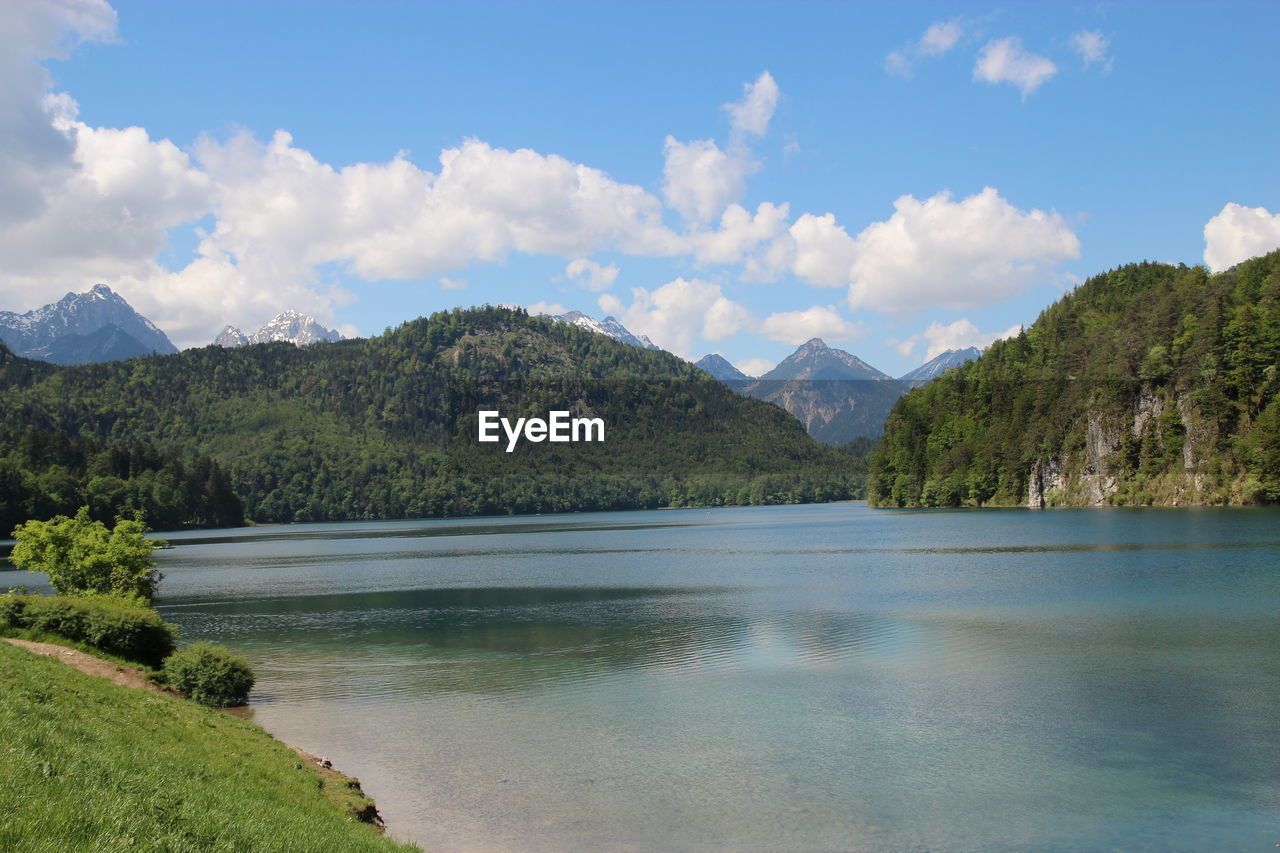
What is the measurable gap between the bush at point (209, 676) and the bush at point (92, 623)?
1.20 meters

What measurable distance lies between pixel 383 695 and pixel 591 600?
24.4 metres

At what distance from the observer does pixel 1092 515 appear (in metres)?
117

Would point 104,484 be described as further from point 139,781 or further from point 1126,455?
point 139,781

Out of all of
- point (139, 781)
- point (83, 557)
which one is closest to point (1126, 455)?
point (83, 557)

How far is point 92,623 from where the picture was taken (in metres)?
28.0

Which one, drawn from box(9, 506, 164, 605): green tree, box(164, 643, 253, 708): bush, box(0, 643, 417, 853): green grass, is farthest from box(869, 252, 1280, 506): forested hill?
box(0, 643, 417, 853): green grass

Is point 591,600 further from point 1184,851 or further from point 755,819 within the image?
point 1184,851

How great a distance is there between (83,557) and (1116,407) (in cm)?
13810

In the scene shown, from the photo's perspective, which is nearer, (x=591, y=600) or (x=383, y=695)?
(x=383, y=695)

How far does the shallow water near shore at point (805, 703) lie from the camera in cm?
1783

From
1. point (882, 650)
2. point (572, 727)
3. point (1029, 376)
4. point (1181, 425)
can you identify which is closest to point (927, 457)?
point (1029, 376)

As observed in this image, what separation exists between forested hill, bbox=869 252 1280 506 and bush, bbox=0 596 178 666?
119m

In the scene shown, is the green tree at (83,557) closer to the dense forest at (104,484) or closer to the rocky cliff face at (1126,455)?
the dense forest at (104,484)

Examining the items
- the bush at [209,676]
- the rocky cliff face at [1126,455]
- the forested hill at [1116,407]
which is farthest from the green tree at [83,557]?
the rocky cliff face at [1126,455]
